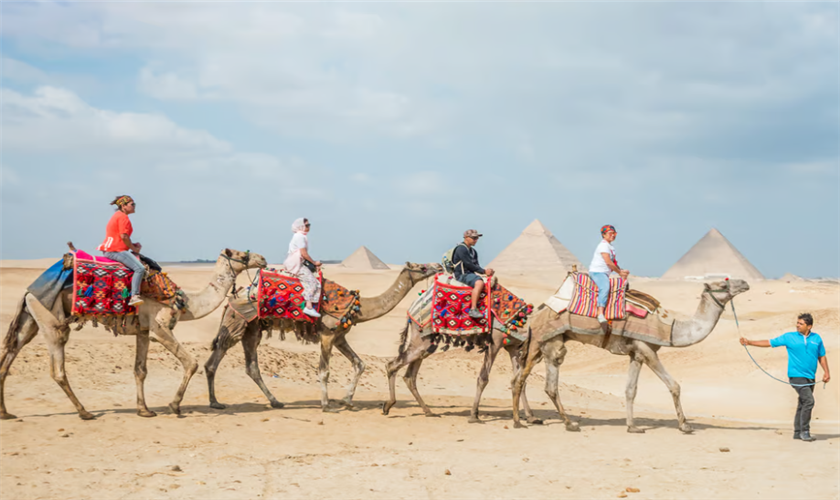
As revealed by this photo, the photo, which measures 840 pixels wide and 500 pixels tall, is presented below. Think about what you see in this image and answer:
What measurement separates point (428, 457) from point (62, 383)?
5259mm

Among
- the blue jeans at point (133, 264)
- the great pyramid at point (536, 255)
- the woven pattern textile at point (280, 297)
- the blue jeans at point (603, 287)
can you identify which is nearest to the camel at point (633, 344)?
the blue jeans at point (603, 287)

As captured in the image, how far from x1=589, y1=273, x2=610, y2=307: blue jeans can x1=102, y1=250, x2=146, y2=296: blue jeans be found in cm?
626

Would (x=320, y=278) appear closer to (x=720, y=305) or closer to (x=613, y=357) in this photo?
(x=720, y=305)

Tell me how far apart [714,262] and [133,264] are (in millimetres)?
83883

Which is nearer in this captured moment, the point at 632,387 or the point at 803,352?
the point at 803,352

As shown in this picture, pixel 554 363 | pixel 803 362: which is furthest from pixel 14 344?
pixel 803 362

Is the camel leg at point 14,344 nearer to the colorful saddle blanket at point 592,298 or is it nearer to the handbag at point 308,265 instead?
the handbag at point 308,265

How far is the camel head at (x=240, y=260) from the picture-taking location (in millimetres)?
12602

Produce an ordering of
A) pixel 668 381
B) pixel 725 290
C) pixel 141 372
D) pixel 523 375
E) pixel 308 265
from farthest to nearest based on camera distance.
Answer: pixel 308 265
pixel 141 372
pixel 523 375
pixel 668 381
pixel 725 290

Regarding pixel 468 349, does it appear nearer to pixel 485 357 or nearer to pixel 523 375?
pixel 485 357

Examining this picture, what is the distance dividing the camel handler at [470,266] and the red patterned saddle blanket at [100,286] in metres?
4.52

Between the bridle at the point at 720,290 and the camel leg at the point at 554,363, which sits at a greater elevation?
the bridle at the point at 720,290

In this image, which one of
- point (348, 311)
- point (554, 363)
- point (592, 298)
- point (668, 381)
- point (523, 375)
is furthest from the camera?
point (348, 311)

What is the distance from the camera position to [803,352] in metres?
10.1
